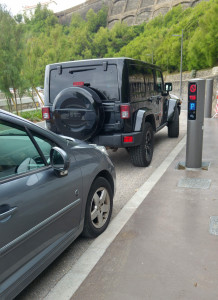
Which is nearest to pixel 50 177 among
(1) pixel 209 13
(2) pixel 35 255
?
(2) pixel 35 255

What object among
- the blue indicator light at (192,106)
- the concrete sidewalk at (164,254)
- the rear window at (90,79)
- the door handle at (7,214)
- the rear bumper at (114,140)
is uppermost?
the rear window at (90,79)

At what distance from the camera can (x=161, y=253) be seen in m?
2.83

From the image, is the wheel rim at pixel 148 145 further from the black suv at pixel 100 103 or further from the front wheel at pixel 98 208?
the front wheel at pixel 98 208

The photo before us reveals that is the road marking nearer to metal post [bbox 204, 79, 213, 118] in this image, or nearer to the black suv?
the black suv

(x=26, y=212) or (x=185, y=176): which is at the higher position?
(x=26, y=212)

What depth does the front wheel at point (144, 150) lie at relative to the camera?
557 centimetres

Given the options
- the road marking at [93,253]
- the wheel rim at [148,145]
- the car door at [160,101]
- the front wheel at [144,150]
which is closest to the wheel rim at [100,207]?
the road marking at [93,253]

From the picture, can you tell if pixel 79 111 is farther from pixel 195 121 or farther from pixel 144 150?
pixel 195 121

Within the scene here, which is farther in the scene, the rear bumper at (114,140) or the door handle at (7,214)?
the rear bumper at (114,140)

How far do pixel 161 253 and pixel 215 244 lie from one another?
1.83 ft

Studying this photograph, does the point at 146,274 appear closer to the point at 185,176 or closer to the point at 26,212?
the point at 26,212

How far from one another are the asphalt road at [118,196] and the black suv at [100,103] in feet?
1.26

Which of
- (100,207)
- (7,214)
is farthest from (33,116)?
(7,214)

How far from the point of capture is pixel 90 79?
5.19 meters
